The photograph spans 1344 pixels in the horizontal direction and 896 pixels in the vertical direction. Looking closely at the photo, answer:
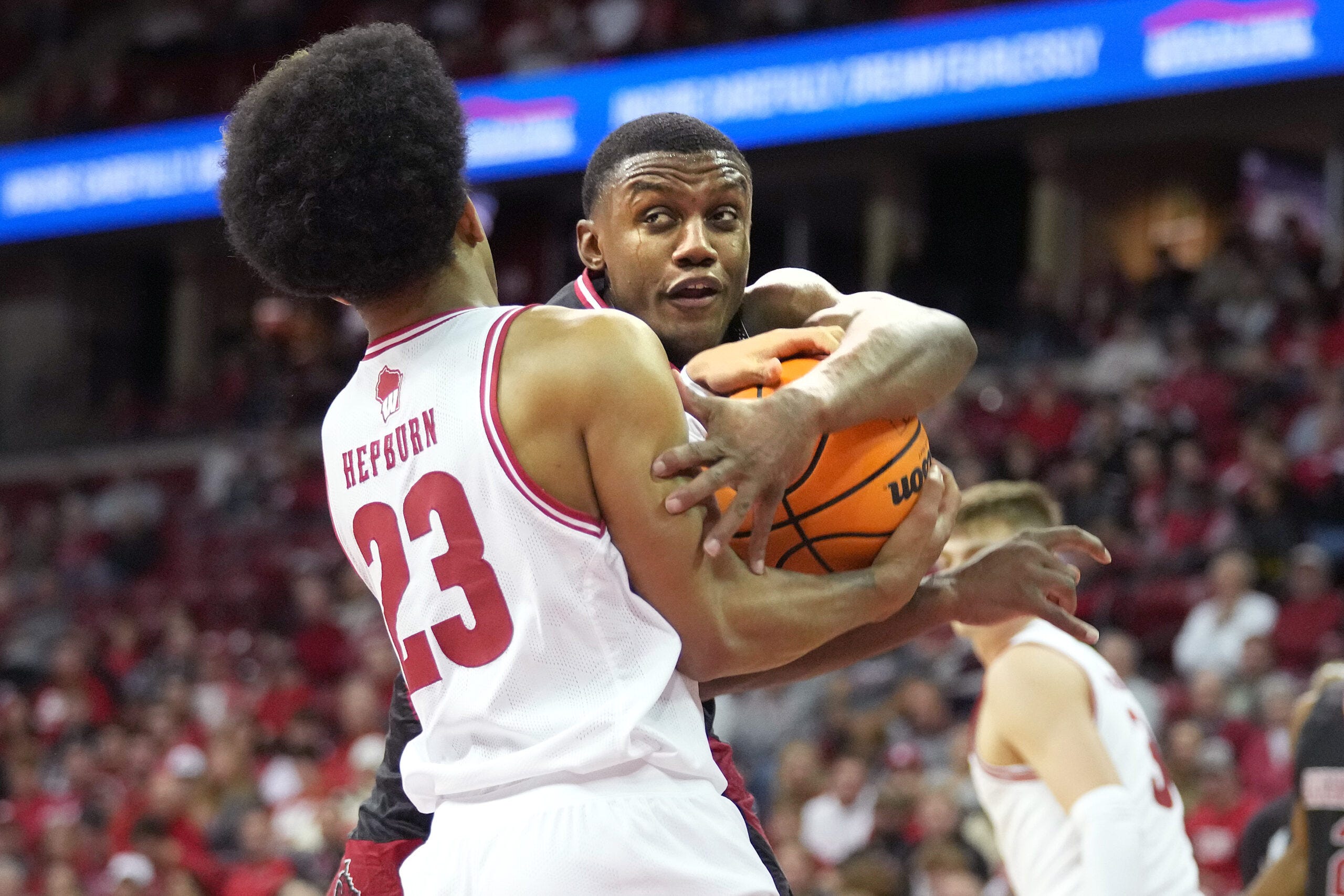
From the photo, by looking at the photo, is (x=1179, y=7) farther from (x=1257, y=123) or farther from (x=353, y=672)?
(x=353, y=672)

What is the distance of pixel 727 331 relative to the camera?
2.88 m

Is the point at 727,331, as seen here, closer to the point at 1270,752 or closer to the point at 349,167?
the point at 349,167

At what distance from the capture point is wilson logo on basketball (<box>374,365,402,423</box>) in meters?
2.38

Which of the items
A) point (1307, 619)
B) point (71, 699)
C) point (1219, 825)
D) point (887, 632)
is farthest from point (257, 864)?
point (887, 632)

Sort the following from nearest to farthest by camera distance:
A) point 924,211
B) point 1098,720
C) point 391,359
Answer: point 391,359
point 1098,720
point 924,211

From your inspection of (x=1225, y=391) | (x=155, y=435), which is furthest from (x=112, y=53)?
(x=1225, y=391)

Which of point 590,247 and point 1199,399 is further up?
point 590,247

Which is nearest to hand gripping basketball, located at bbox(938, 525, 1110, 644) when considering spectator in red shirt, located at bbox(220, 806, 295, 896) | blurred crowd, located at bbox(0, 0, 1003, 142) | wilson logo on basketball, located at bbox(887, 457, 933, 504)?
wilson logo on basketball, located at bbox(887, 457, 933, 504)

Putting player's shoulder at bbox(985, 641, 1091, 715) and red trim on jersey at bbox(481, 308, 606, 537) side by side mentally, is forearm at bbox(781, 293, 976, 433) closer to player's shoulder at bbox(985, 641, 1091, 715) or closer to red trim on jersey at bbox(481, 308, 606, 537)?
red trim on jersey at bbox(481, 308, 606, 537)

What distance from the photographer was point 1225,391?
35.6 feet

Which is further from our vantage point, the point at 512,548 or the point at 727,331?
the point at 727,331

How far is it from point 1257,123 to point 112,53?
13.2 meters

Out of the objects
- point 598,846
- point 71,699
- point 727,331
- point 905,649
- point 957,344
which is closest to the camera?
point 598,846

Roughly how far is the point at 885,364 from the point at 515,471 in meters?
0.63
